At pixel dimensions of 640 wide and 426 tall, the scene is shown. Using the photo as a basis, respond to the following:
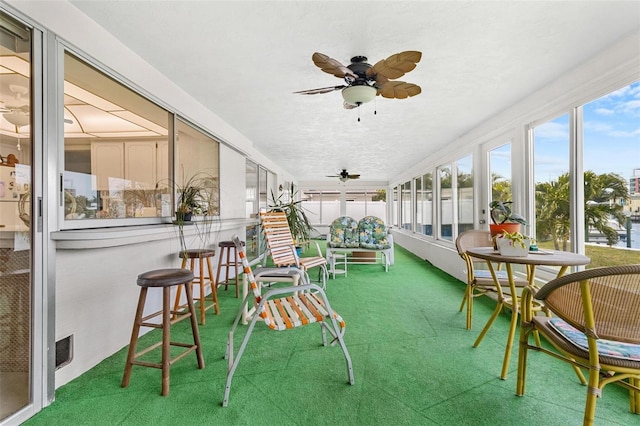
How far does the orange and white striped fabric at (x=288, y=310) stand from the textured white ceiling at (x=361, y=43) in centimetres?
153

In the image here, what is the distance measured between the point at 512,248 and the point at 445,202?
168 inches

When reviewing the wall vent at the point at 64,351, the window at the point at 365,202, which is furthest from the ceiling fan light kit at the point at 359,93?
the window at the point at 365,202

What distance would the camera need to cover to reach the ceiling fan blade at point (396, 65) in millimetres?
1954

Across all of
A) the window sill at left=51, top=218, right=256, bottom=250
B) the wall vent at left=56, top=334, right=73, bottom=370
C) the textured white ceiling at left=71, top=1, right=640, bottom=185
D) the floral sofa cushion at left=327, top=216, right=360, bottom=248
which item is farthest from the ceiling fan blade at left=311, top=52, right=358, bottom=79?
the floral sofa cushion at left=327, top=216, right=360, bottom=248

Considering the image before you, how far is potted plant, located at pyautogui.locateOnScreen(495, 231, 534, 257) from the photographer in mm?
2059

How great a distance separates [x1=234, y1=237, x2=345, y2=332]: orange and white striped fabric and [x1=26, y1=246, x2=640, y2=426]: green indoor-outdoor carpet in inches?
17.6

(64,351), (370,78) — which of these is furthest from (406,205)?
(64,351)

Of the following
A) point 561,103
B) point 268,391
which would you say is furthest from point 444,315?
point 561,103

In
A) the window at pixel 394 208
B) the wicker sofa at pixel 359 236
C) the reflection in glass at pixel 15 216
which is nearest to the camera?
the reflection in glass at pixel 15 216

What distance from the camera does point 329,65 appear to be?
2.10 metres

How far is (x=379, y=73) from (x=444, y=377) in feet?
7.18

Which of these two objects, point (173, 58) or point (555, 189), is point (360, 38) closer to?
point (173, 58)

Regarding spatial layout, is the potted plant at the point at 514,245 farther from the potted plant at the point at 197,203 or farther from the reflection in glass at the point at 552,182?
the potted plant at the point at 197,203

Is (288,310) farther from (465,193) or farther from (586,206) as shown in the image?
Result: (465,193)
